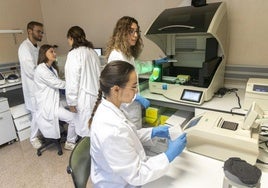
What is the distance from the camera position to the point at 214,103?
1.56 m

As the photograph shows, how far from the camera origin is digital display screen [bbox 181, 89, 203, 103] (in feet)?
5.00

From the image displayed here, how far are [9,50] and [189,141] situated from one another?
134 inches

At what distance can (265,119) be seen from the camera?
1001mm

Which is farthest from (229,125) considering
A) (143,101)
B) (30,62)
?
(30,62)

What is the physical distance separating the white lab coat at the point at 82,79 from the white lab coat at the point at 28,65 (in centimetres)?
71

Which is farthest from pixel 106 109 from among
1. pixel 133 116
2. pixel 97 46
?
pixel 97 46

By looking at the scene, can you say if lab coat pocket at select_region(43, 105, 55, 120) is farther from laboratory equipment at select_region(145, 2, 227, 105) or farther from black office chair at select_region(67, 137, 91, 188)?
black office chair at select_region(67, 137, 91, 188)

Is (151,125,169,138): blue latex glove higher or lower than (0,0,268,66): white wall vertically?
lower

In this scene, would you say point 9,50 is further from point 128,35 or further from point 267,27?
point 267,27

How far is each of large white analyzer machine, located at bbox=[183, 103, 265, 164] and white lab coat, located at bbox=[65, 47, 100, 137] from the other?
1323mm

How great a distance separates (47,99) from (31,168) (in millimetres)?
784

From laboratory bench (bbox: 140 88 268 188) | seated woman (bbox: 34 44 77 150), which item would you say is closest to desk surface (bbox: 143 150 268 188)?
laboratory bench (bbox: 140 88 268 188)

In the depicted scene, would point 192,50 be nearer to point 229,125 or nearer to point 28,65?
point 229,125

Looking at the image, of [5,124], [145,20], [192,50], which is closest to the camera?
[192,50]
